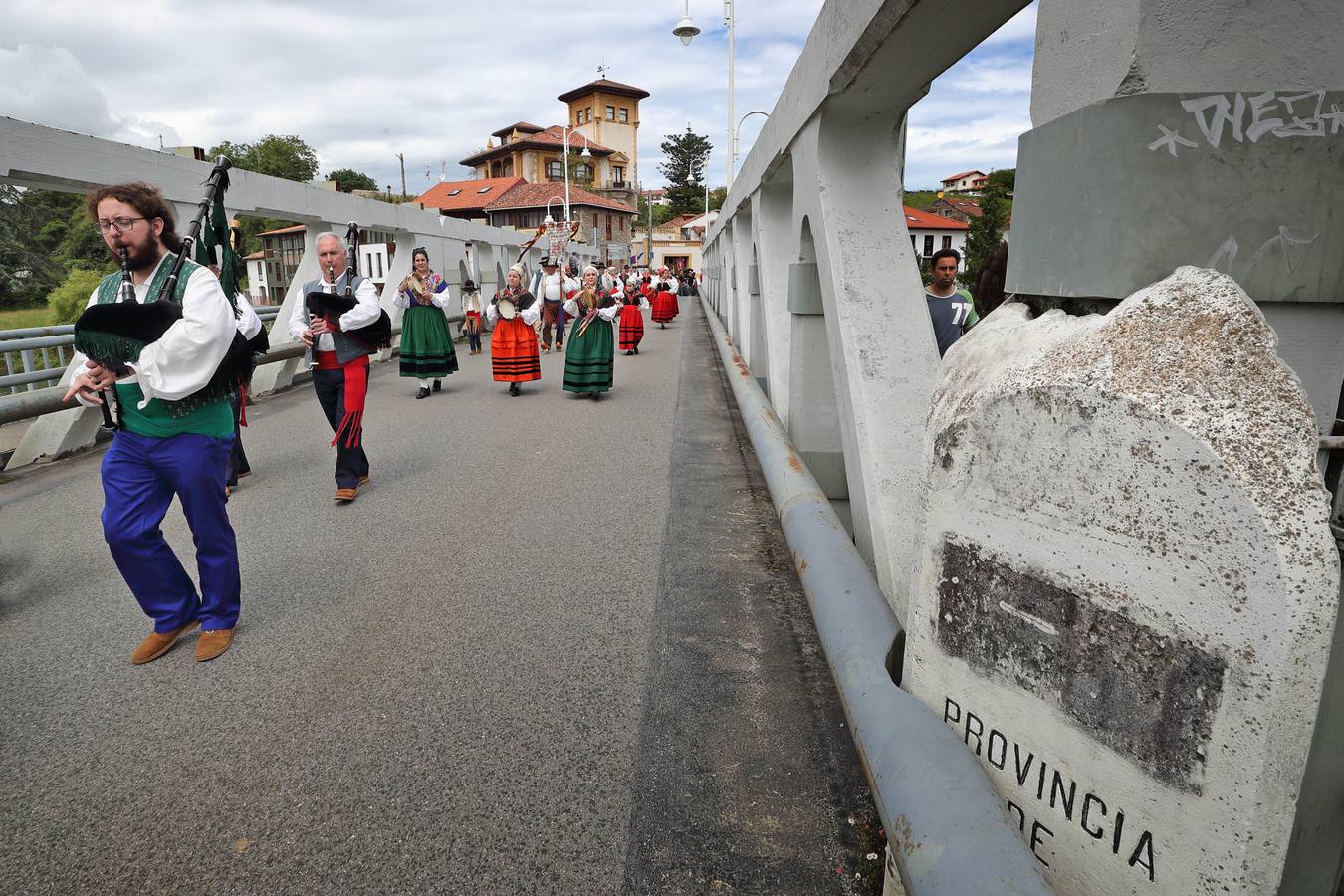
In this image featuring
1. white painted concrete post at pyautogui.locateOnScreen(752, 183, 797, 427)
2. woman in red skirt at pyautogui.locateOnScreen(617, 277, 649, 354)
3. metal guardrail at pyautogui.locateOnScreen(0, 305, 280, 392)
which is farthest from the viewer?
woman in red skirt at pyautogui.locateOnScreen(617, 277, 649, 354)

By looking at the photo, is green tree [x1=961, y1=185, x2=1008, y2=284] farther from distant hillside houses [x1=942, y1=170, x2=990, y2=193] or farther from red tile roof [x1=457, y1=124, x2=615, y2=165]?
distant hillside houses [x1=942, y1=170, x2=990, y2=193]

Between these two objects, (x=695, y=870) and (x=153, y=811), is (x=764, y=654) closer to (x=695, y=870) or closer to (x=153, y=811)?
(x=695, y=870)

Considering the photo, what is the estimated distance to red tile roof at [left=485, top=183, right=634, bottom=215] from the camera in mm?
59781

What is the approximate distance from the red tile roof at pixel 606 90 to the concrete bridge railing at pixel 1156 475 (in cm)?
8310

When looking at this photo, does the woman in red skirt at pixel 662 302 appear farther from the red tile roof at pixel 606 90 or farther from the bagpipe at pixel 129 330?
the red tile roof at pixel 606 90

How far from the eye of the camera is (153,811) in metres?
2.44

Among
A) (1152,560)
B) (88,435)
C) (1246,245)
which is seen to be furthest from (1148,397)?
(88,435)

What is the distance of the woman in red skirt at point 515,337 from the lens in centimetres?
1030

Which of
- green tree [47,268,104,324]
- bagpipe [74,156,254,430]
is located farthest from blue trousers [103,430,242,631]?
green tree [47,268,104,324]

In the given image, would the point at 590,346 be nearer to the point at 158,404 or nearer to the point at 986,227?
the point at 158,404

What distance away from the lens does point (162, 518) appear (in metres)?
3.25

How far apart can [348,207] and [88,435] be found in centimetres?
630

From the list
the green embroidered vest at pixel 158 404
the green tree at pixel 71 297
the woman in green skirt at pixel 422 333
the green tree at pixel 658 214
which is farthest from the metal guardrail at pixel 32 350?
the green tree at pixel 658 214

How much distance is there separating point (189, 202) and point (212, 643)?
7017 mm
